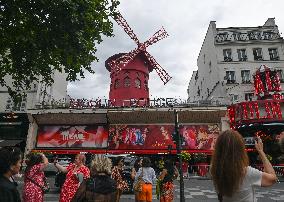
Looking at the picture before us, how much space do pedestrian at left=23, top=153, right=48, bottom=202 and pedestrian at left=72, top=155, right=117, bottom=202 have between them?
2.00 meters

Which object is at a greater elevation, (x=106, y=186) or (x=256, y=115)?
(x=256, y=115)

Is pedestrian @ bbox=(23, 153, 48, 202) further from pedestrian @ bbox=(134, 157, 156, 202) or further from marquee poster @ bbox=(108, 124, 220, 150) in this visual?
marquee poster @ bbox=(108, 124, 220, 150)

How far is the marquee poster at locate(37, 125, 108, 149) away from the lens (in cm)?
2486

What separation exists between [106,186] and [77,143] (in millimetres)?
22323

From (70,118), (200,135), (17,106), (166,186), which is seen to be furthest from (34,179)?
(17,106)

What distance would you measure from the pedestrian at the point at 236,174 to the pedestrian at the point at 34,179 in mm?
3406

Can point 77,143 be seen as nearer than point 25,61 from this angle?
No

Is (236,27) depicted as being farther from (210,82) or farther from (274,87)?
(274,87)

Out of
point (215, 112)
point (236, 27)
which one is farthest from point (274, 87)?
point (236, 27)

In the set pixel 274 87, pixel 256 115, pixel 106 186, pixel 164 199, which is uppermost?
pixel 274 87

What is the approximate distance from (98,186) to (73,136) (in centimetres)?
2263

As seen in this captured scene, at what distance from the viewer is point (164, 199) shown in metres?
7.41

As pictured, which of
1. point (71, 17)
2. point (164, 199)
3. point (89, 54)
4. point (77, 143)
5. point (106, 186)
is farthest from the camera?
point (77, 143)

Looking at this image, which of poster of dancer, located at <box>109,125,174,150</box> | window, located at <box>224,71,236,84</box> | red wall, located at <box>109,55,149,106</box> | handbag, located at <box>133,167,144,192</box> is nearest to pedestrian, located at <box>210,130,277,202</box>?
handbag, located at <box>133,167,144,192</box>
